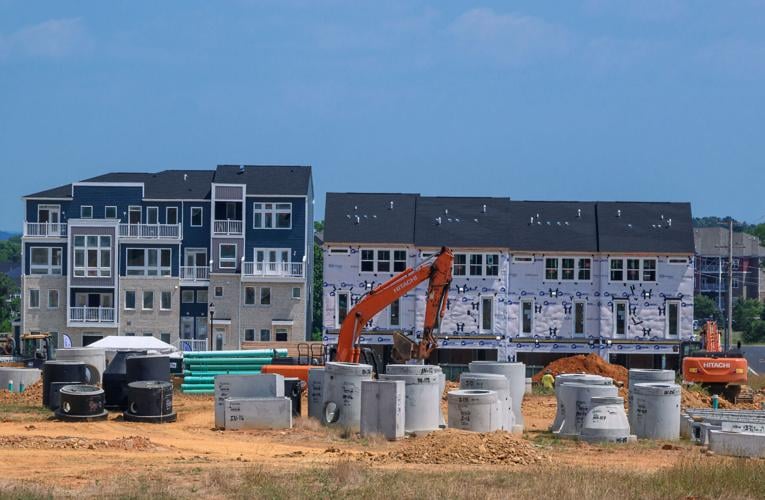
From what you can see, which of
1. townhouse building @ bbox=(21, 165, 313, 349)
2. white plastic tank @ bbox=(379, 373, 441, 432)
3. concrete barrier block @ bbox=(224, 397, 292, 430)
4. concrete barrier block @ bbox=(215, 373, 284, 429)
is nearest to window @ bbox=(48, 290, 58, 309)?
townhouse building @ bbox=(21, 165, 313, 349)

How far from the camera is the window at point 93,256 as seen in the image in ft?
232

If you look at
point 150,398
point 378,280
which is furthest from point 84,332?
point 150,398

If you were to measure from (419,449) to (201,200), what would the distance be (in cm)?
4716

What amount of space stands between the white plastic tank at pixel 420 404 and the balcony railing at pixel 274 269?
131ft

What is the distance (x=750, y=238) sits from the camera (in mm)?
130375

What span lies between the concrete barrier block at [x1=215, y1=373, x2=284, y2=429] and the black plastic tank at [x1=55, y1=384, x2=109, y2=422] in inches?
125

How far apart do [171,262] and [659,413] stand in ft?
145

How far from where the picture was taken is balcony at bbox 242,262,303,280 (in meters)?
70.4

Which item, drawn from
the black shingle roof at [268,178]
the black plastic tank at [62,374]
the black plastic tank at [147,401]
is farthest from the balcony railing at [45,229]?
the black plastic tank at [147,401]

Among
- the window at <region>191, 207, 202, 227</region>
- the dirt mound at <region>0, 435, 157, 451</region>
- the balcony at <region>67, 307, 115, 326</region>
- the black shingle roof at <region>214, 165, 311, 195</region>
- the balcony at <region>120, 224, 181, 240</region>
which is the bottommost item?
the dirt mound at <region>0, 435, 157, 451</region>

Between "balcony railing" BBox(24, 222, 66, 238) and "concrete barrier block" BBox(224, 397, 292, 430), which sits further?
"balcony railing" BBox(24, 222, 66, 238)

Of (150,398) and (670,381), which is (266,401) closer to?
(150,398)

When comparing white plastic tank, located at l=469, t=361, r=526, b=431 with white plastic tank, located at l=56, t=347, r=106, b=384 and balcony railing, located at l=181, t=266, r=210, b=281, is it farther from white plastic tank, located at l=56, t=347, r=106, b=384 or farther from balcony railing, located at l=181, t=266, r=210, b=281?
Answer: balcony railing, located at l=181, t=266, r=210, b=281

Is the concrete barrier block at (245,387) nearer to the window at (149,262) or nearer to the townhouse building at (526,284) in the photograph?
the townhouse building at (526,284)
